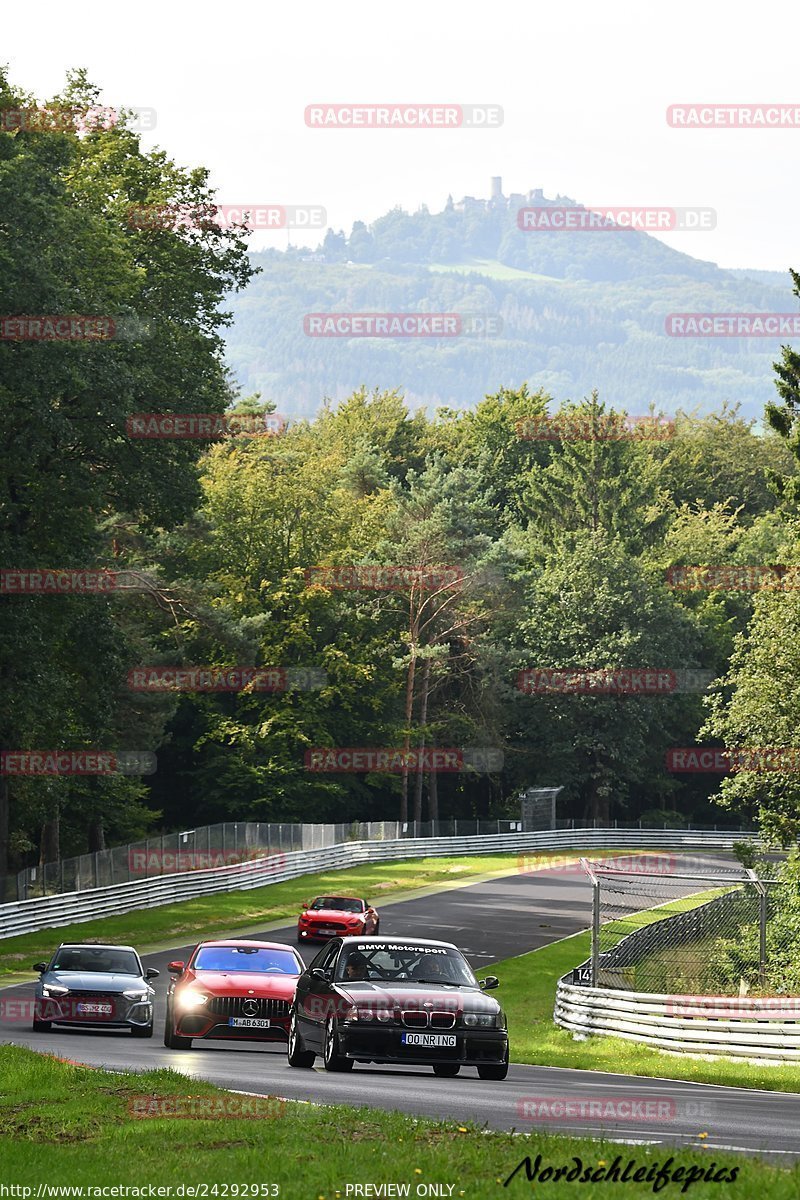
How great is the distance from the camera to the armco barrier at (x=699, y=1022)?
2134cm

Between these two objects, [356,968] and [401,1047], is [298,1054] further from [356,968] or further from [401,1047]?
[401,1047]

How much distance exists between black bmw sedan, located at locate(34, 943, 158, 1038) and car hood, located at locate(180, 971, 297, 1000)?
11.3 feet

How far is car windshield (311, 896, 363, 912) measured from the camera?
42.7 metres

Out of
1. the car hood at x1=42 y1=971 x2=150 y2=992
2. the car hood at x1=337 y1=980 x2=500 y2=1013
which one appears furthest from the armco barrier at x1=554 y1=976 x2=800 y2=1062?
the car hood at x1=42 y1=971 x2=150 y2=992

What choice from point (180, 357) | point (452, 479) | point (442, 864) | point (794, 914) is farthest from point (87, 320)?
point (452, 479)

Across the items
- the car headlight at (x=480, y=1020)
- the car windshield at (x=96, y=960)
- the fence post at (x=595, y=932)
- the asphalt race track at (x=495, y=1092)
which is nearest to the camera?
the asphalt race track at (x=495, y=1092)

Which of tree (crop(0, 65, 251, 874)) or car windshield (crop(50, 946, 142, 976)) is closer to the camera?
car windshield (crop(50, 946, 142, 976))

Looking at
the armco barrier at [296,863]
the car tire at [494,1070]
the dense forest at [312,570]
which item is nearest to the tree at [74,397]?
the dense forest at [312,570]

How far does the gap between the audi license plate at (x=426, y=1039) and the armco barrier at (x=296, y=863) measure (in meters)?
26.5

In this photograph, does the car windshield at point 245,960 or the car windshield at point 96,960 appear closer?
the car windshield at point 245,960

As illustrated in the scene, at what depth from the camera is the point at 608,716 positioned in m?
92.5

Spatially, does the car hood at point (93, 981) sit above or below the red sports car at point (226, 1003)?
below

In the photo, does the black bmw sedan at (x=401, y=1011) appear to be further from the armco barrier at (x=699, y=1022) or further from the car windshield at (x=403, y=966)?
the armco barrier at (x=699, y=1022)

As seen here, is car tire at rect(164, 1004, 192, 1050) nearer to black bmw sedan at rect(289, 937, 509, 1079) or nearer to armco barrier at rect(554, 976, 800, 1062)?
black bmw sedan at rect(289, 937, 509, 1079)
